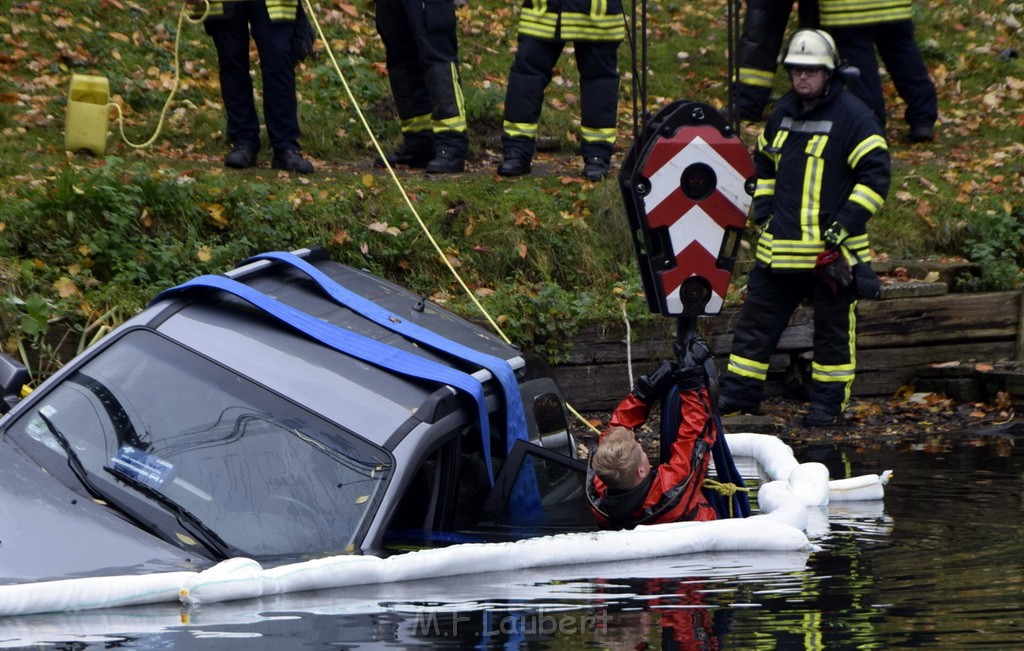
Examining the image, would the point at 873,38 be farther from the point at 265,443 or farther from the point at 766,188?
the point at 265,443

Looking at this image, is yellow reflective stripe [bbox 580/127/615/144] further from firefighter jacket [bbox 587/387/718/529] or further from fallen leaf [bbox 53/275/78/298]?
firefighter jacket [bbox 587/387/718/529]

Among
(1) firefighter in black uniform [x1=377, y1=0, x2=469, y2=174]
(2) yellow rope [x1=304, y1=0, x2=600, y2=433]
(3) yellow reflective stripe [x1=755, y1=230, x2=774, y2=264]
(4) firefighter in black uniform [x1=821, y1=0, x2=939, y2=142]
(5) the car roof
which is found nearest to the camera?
(5) the car roof

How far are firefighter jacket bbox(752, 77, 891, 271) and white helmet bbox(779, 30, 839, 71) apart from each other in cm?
19

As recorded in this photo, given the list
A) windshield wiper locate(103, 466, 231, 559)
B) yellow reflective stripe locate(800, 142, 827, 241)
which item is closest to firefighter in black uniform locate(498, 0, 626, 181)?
yellow reflective stripe locate(800, 142, 827, 241)

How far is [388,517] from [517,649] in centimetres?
66

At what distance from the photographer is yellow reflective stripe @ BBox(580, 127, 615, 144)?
33.2 feet

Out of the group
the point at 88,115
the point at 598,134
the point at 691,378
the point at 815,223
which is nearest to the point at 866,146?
the point at 815,223

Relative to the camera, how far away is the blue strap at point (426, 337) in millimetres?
5152

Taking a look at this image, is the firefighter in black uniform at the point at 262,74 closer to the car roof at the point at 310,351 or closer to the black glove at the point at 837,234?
the black glove at the point at 837,234

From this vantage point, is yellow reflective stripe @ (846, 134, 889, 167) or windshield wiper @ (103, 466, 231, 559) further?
yellow reflective stripe @ (846, 134, 889, 167)

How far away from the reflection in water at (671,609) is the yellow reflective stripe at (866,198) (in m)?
2.80

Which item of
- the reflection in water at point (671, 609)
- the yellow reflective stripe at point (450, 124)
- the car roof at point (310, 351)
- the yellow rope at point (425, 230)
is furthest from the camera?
the yellow reflective stripe at point (450, 124)

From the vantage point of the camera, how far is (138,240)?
877cm

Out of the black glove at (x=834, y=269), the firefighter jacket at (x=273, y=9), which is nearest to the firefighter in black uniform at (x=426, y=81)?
the firefighter jacket at (x=273, y=9)
